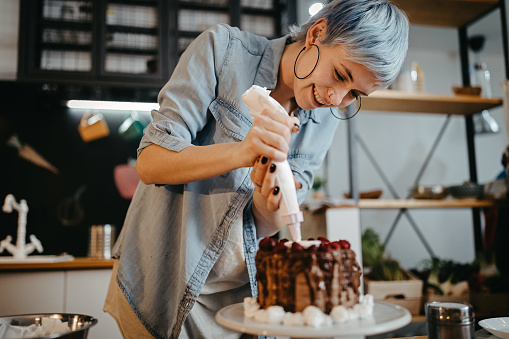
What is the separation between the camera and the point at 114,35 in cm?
283

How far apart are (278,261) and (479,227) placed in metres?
2.53

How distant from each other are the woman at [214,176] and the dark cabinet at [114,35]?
6.07ft

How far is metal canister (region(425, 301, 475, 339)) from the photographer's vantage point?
79 cm

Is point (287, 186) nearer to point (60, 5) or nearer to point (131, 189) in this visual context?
point (131, 189)

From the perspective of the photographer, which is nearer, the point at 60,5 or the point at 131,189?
the point at 60,5

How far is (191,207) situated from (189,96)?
9.4 inches

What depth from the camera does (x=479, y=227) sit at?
286 centimetres

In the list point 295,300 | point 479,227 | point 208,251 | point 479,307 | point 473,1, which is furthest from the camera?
point 479,227

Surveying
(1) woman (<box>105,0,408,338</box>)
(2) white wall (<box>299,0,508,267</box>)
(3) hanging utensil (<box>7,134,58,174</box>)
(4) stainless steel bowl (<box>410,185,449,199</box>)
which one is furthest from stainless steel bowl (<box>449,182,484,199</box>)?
(3) hanging utensil (<box>7,134,58,174</box>)

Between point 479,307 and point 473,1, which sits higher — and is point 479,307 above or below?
below

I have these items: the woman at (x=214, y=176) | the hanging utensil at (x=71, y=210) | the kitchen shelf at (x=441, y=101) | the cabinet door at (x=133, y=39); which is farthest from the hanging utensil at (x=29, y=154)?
the woman at (x=214, y=176)

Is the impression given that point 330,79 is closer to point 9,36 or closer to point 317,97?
point 317,97

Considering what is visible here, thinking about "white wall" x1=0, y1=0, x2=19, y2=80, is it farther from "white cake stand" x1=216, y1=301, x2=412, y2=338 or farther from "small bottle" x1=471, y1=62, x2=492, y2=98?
"small bottle" x1=471, y1=62, x2=492, y2=98

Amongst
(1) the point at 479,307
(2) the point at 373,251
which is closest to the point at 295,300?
(2) the point at 373,251
